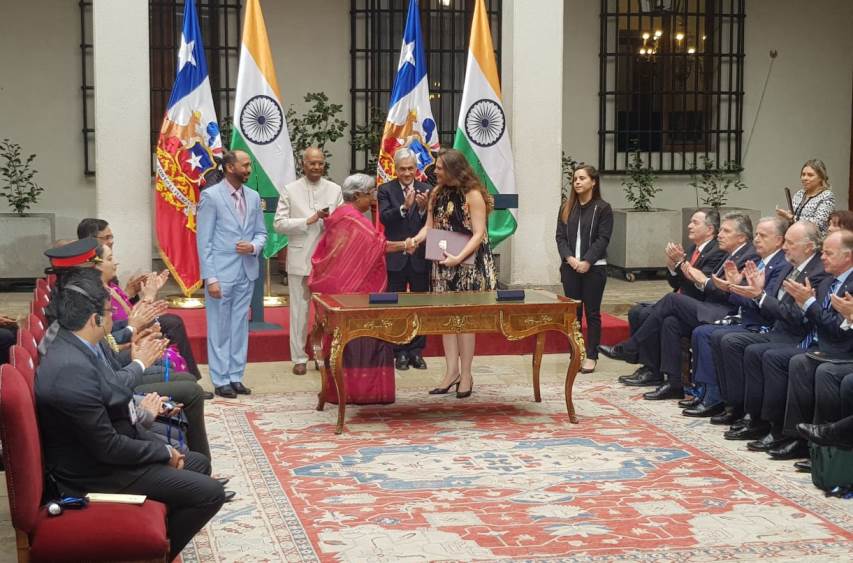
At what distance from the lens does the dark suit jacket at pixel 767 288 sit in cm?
729

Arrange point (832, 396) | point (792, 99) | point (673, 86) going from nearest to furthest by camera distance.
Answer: point (832, 396) < point (673, 86) < point (792, 99)

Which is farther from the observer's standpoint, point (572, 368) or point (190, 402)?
point (572, 368)

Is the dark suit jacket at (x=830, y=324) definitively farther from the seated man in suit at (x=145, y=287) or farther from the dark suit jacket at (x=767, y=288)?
the seated man in suit at (x=145, y=287)

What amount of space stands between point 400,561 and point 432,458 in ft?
5.47

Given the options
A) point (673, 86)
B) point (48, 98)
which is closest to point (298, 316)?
point (48, 98)

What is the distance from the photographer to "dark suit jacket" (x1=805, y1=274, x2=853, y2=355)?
6.41m

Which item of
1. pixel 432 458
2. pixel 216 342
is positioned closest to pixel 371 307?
pixel 432 458

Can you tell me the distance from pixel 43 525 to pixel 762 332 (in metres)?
4.64

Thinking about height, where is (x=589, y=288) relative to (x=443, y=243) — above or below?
below

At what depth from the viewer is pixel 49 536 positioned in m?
4.03

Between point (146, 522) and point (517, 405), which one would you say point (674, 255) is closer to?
point (517, 405)

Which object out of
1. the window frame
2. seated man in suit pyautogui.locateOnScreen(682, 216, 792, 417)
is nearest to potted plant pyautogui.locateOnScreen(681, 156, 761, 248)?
the window frame

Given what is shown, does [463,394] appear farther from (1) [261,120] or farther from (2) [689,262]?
(1) [261,120]

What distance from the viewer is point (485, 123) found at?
1074 centimetres
